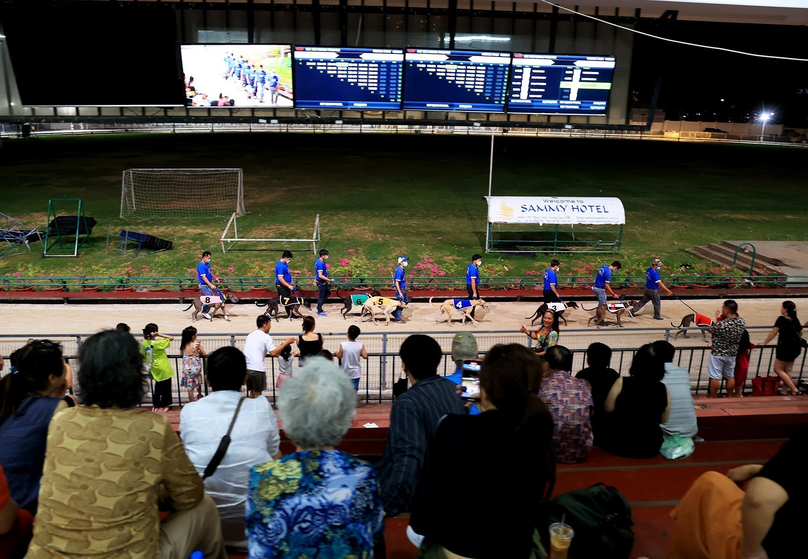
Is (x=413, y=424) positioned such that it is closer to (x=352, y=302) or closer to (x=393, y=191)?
(x=352, y=302)

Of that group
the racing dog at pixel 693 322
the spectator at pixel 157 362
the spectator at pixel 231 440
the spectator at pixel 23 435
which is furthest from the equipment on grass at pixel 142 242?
the spectator at pixel 231 440

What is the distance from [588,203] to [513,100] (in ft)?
14.9

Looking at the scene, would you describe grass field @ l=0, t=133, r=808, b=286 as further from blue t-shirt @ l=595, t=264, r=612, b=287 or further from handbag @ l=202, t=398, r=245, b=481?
handbag @ l=202, t=398, r=245, b=481

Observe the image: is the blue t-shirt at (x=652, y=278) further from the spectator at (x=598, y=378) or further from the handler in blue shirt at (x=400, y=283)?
the spectator at (x=598, y=378)

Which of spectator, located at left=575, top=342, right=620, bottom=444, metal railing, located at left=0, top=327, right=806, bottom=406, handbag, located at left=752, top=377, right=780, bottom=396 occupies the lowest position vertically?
metal railing, located at left=0, top=327, right=806, bottom=406

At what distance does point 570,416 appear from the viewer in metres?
4.95

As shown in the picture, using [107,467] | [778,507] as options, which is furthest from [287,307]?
[778,507]

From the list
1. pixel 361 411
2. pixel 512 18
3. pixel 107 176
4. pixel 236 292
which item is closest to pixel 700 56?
pixel 512 18

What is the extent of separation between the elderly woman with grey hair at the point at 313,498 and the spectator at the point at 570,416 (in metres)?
2.59

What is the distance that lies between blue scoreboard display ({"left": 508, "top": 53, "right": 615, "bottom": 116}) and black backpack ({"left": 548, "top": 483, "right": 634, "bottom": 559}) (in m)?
19.6

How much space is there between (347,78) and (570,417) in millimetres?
18726

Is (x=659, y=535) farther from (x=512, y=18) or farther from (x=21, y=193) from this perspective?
(x=21, y=193)

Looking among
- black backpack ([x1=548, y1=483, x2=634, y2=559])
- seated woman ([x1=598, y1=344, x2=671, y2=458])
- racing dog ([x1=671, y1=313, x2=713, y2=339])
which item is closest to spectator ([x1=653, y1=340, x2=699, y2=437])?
seated woman ([x1=598, y1=344, x2=671, y2=458])

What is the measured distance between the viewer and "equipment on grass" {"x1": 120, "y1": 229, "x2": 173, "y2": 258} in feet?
68.7
